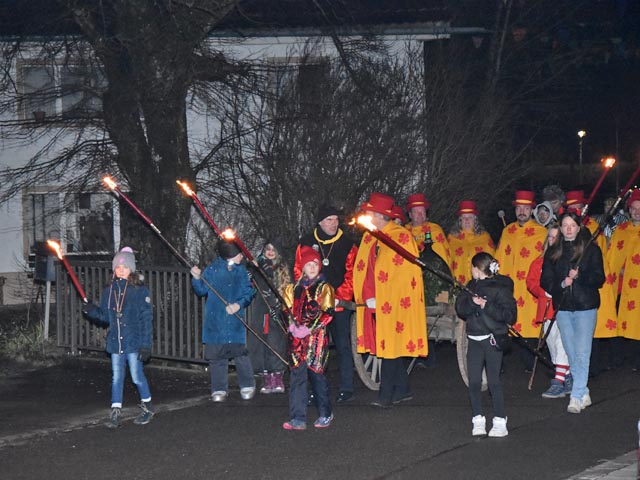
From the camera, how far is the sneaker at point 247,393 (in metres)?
10.4

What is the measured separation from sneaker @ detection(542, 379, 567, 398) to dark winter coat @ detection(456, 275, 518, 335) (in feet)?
6.15

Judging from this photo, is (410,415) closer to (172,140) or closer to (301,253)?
(301,253)

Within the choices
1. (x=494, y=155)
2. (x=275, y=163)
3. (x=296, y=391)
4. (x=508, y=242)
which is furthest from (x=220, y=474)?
(x=494, y=155)

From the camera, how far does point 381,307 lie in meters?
9.85

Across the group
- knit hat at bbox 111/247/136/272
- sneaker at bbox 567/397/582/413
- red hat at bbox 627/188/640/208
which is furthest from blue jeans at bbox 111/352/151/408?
red hat at bbox 627/188/640/208

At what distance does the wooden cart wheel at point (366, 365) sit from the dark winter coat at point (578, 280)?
1.88m

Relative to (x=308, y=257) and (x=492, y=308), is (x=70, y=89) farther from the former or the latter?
(x=492, y=308)

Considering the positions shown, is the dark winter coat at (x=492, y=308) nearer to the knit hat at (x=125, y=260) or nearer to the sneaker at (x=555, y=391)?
the sneaker at (x=555, y=391)

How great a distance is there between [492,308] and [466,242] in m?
3.99

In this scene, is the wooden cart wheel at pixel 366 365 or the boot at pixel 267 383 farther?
the boot at pixel 267 383

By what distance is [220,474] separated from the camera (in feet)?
24.8

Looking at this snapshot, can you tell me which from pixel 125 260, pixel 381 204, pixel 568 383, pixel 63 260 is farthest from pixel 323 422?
pixel 568 383

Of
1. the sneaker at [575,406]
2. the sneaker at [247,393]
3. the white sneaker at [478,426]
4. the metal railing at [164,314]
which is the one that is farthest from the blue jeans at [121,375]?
the sneaker at [575,406]

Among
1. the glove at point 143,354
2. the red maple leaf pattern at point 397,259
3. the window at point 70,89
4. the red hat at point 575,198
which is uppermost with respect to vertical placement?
the window at point 70,89
